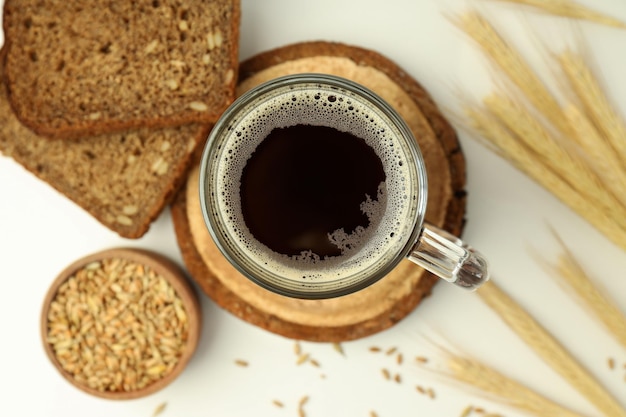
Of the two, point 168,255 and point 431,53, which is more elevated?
point 431,53

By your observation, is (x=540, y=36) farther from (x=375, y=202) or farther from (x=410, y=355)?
(x=410, y=355)

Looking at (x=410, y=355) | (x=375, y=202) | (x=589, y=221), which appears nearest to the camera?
(x=375, y=202)

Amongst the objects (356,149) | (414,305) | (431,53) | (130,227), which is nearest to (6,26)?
(130,227)

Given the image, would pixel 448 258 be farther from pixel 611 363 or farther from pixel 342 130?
pixel 611 363

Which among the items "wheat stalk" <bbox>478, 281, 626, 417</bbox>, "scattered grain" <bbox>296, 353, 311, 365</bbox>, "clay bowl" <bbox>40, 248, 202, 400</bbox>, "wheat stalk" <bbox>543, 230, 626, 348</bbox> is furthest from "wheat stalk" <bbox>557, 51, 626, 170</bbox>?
"clay bowl" <bbox>40, 248, 202, 400</bbox>

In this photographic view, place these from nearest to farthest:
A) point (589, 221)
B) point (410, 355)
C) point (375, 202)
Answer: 1. point (375, 202)
2. point (589, 221)
3. point (410, 355)

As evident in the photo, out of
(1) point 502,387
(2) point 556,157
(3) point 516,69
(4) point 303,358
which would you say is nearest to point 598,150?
(2) point 556,157

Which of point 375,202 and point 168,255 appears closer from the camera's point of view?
point 375,202
